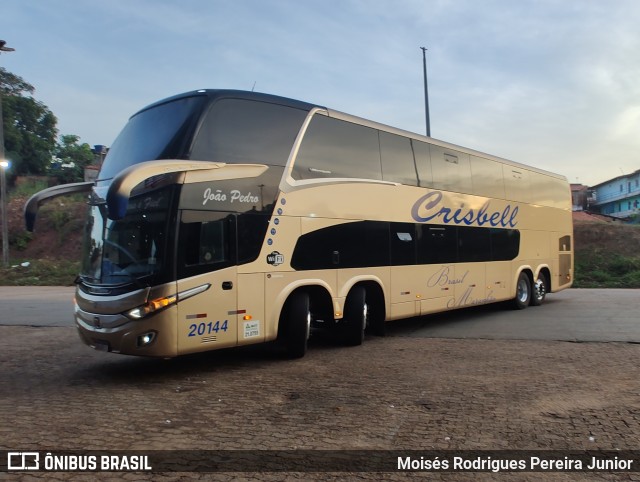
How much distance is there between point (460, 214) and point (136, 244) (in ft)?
25.0

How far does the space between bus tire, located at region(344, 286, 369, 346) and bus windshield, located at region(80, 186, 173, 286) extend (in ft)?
11.9

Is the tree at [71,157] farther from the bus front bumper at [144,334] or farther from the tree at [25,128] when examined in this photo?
the bus front bumper at [144,334]

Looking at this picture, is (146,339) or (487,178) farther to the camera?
(487,178)

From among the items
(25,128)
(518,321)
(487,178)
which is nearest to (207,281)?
(518,321)

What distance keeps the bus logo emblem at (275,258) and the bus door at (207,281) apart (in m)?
0.62

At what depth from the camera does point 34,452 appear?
4.25 metres

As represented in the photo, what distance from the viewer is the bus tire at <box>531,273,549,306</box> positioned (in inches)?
596

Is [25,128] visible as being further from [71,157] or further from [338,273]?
[338,273]

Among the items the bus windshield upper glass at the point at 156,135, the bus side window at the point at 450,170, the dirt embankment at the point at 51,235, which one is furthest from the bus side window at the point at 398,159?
the dirt embankment at the point at 51,235

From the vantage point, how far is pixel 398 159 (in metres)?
10.0

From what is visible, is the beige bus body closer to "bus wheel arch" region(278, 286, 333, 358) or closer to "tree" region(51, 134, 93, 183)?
"bus wheel arch" region(278, 286, 333, 358)

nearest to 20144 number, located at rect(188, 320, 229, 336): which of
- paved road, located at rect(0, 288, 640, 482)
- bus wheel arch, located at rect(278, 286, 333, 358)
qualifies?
paved road, located at rect(0, 288, 640, 482)

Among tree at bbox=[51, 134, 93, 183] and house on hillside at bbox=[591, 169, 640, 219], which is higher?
tree at bbox=[51, 134, 93, 183]

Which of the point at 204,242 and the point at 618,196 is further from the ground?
the point at 618,196
